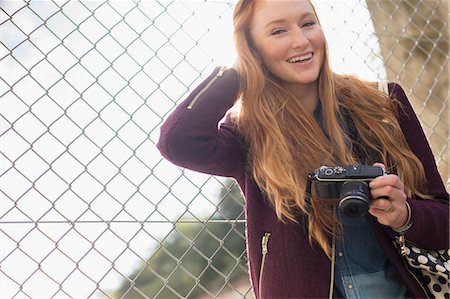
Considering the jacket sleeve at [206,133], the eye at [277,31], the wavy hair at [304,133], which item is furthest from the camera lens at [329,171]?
the eye at [277,31]

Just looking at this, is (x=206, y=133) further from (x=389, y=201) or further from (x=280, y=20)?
(x=389, y=201)

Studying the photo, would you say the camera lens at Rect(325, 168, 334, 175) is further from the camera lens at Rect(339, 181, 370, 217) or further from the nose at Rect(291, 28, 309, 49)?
the nose at Rect(291, 28, 309, 49)

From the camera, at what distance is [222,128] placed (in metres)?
1.37

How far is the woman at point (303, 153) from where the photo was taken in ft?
3.77

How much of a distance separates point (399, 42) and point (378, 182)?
66.8 inches

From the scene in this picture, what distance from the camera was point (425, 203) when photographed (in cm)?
118

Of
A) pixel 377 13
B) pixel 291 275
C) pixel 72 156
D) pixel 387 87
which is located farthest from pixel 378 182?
pixel 377 13

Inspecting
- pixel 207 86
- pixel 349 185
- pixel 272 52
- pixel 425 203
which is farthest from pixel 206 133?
pixel 425 203

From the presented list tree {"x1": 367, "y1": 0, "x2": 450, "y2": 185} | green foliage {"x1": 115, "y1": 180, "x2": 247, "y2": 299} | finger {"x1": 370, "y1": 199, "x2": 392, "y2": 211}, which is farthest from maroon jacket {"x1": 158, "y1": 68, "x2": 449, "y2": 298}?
tree {"x1": 367, "y1": 0, "x2": 450, "y2": 185}

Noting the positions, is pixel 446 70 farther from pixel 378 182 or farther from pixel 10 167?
pixel 10 167

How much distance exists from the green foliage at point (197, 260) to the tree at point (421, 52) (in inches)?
37.1

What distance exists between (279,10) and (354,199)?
0.54 meters

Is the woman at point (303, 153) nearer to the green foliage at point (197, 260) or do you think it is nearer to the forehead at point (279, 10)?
the forehead at point (279, 10)

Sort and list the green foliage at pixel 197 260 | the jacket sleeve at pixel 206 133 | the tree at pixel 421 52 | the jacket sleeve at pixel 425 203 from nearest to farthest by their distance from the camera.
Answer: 1. the jacket sleeve at pixel 425 203
2. the jacket sleeve at pixel 206 133
3. the green foliage at pixel 197 260
4. the tree at pixel 421 52
